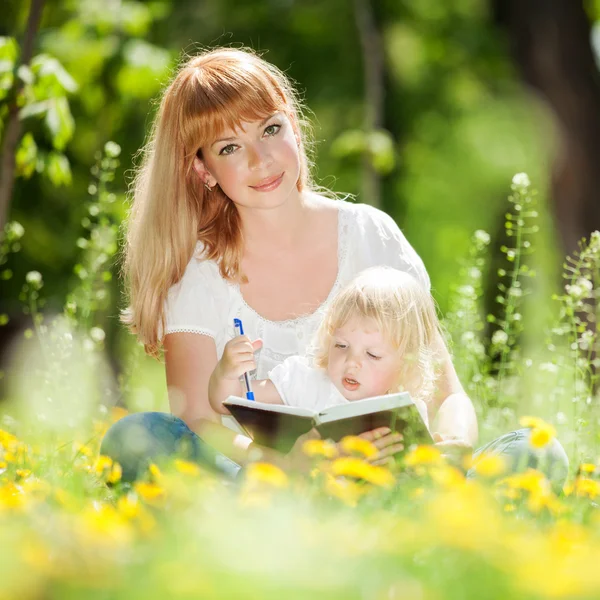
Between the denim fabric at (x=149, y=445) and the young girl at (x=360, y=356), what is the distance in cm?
16

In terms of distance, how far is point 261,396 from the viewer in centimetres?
294

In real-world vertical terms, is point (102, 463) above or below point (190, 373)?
below

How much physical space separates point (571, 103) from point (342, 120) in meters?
3.04

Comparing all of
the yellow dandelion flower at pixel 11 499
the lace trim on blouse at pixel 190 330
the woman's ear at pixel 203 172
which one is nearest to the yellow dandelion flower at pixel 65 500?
the yellow dandelion flower at pixel 11 499

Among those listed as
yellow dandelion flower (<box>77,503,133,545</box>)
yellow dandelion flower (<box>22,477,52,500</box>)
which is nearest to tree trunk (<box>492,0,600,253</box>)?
yellow dandelion flower (<box>22,477,52,500</box>)

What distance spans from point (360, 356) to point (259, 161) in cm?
73

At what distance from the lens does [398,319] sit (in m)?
2.81

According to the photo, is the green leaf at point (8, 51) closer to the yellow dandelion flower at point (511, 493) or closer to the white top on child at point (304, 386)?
the white top on child at point (304, 386)

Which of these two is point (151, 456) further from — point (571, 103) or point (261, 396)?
point (571, 103)

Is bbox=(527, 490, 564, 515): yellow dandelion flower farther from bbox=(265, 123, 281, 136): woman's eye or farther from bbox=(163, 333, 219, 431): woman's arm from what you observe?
bbox=(265, 123, 281, 136): woman's eye

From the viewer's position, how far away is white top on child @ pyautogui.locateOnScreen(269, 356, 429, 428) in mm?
2836

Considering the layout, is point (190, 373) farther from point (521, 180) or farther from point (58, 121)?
point (58, 121)

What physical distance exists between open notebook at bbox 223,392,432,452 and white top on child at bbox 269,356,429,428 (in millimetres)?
450

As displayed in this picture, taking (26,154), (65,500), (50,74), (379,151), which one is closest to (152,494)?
(65,500)
